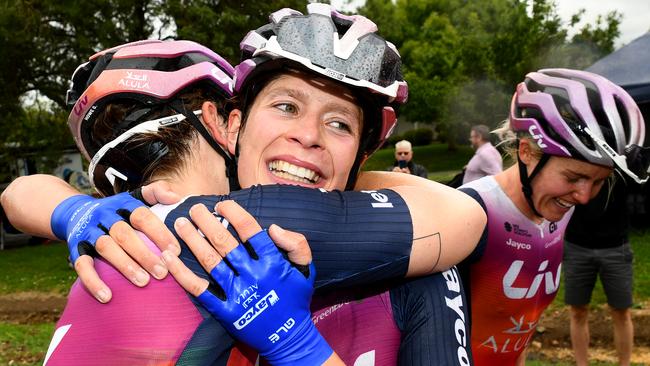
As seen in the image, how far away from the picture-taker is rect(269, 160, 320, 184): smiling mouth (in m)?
2.14

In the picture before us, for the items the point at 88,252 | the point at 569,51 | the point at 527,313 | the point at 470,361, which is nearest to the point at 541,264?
the point at 527,313

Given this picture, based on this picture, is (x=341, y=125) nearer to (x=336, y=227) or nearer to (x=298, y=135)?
(x=298, y=135)

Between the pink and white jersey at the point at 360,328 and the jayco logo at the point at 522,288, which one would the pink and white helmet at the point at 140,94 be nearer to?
the pink and white jersey at the point at 360,328

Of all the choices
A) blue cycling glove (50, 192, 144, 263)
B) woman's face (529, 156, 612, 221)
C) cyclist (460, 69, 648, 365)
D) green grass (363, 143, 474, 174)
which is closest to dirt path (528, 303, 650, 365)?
cyclist (460, 69, 648, 365)

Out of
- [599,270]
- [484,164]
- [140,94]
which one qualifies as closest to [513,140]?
[140,94]

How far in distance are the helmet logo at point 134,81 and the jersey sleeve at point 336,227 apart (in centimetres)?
89

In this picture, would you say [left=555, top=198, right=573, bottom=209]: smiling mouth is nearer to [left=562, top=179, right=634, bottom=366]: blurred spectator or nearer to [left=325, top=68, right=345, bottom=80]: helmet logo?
[left=325, top=68, right=345, bottom=80]: helmet logo

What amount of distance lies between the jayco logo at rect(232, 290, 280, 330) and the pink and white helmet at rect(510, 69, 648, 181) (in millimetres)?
2817

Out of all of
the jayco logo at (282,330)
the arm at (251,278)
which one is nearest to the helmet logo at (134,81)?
the arm at (251,278)

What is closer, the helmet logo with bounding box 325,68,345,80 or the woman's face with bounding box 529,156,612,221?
the helmet logo with bounding box 325,68,345,80

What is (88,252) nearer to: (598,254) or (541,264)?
(541,264)

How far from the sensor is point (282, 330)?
1.75 m

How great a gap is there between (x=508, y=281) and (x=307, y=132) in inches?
88.0

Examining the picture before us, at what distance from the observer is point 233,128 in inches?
95.0
